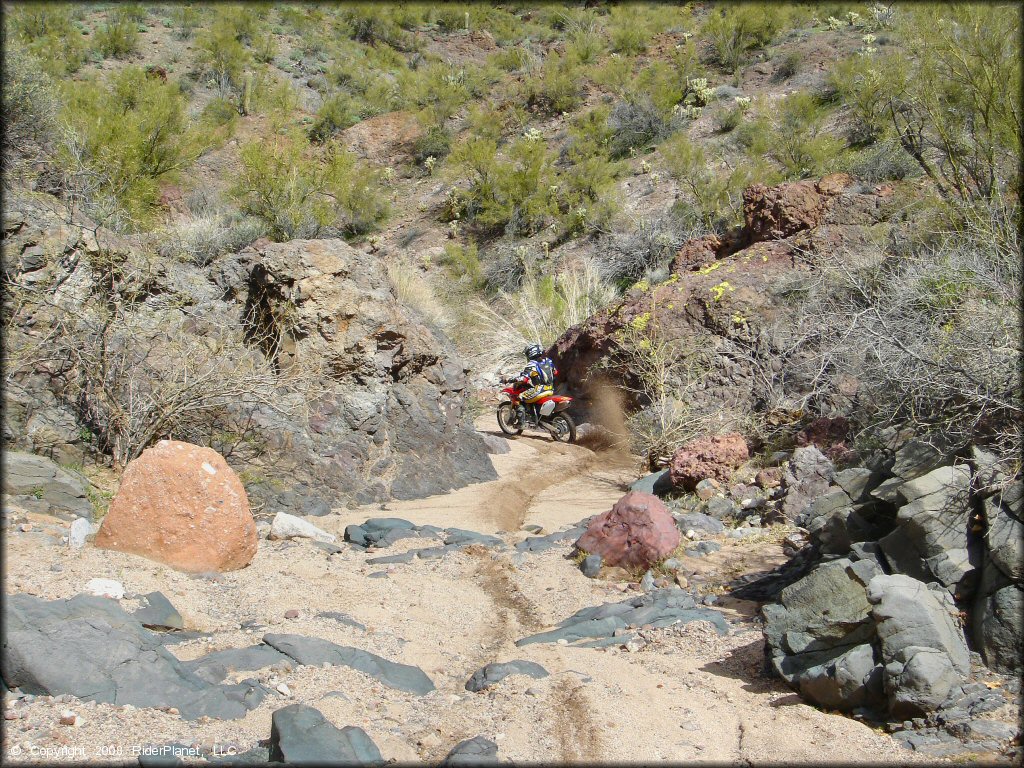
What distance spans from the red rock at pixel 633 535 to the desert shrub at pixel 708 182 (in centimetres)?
1029

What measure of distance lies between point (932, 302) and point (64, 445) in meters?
8.35

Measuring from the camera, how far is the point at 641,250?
18.9 metres

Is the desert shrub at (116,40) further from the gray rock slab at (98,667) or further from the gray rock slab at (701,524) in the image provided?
the gray rock slab at (98,667)

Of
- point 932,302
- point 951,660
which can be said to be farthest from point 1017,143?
point 951,660

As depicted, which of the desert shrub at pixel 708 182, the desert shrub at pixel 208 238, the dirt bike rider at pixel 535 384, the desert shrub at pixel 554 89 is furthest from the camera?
the desert shrub at pixel 554 89

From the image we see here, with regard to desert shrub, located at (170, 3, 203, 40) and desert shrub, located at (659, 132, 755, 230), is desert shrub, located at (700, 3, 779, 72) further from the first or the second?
desert shrub, located at (170, 3, 203, 40)

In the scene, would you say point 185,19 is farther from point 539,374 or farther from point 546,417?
point 546,417

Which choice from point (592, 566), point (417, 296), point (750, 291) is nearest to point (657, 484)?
point (592, 566)

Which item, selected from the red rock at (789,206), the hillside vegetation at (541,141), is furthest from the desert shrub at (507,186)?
the red rock at (789,206)

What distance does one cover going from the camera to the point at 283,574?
19.3 ft

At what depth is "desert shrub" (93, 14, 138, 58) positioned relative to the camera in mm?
30938

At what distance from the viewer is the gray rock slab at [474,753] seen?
323cm

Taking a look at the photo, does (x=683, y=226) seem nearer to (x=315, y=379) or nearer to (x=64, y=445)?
(x=315, y=379)

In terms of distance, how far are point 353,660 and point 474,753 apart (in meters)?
1.25
